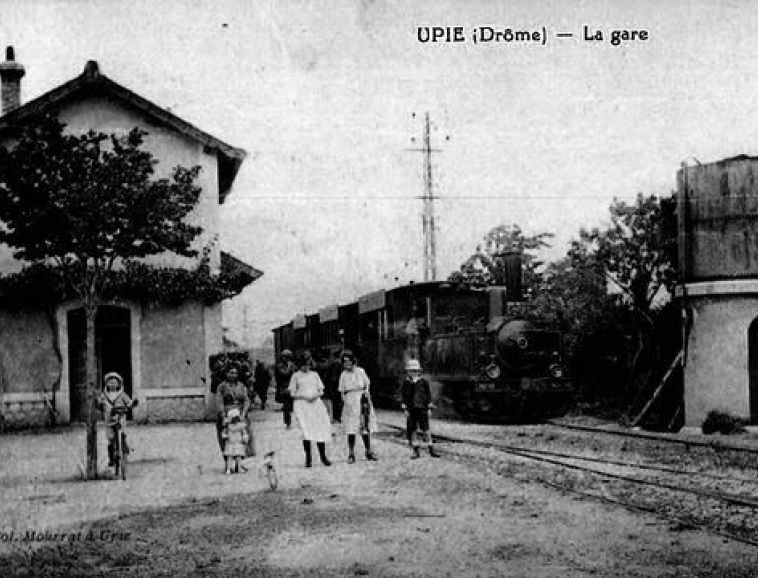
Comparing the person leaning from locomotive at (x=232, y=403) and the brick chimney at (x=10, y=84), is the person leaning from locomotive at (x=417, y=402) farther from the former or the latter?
the brick chimney at (x=10, y=84)

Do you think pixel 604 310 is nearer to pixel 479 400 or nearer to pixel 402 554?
pixel 479 400

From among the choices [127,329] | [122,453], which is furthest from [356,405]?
[127,329]

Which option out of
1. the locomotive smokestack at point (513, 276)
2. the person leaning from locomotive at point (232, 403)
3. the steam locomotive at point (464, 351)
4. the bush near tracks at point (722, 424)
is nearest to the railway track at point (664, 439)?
the steam locomotive at point (464, 351)

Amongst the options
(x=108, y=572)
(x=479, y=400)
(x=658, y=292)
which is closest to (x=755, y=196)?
(x=658, y=292)

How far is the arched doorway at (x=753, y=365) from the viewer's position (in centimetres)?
1800

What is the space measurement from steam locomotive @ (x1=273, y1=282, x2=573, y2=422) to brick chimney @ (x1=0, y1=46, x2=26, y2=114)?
9810 mm

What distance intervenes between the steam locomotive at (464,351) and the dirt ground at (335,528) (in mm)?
7017

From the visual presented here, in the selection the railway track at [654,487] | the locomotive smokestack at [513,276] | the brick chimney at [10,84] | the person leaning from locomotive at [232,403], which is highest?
the brick chimney at [10,84]

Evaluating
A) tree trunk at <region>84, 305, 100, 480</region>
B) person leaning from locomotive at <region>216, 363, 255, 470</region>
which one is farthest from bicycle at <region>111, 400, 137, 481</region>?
person leaning from locomotive at <region>216, 363, 255, 470</region>

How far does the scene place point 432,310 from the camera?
22203 millimetres

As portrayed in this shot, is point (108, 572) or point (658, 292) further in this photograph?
point (658, 292)

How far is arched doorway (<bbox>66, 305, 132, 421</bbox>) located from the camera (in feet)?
71.6

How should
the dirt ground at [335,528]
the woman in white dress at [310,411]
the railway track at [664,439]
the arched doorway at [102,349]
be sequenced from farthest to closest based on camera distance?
the arched doorway at [102,349] → the railway track at [664,439] → the woman in white dress at [310,411] → the dirt ground at [335,528]

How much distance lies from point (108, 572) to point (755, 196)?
1480 cm
